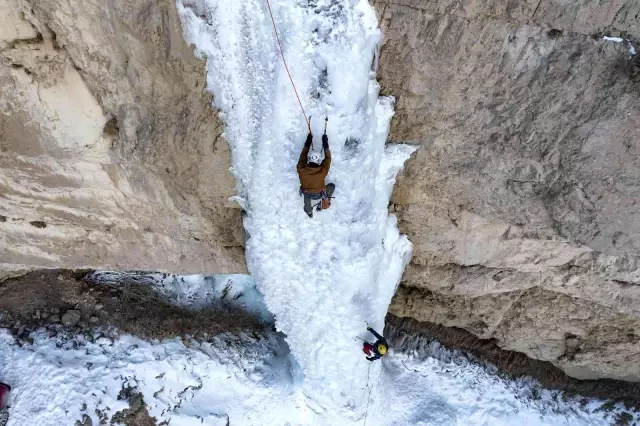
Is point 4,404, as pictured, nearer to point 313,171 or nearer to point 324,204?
point 324,204

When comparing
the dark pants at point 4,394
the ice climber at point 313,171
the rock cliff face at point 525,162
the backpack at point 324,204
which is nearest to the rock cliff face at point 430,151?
the rock cliff face at point 525,162

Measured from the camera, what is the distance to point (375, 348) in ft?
19.8

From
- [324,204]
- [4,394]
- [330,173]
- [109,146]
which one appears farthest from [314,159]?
[4,394]

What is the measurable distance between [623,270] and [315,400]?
504 cm

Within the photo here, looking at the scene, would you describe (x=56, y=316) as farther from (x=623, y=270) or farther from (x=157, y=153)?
(x=623, y=270)

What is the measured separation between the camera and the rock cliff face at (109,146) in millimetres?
4543

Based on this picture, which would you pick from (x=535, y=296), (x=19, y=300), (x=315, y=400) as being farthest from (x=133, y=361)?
(x=535, y=296)

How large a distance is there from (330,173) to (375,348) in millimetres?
2643

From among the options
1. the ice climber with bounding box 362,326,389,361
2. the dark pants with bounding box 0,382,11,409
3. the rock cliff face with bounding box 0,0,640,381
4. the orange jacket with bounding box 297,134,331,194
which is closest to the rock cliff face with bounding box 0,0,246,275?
the rock cliff face with bounding box 0,0,640,381

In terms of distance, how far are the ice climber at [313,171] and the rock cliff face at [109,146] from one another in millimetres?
1253

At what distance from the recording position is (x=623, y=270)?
19.7 ft

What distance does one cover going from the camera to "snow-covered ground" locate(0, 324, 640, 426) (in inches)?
274

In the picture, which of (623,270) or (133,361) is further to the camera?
(133,361)

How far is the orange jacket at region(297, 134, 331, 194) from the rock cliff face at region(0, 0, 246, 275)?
1.25 metres
